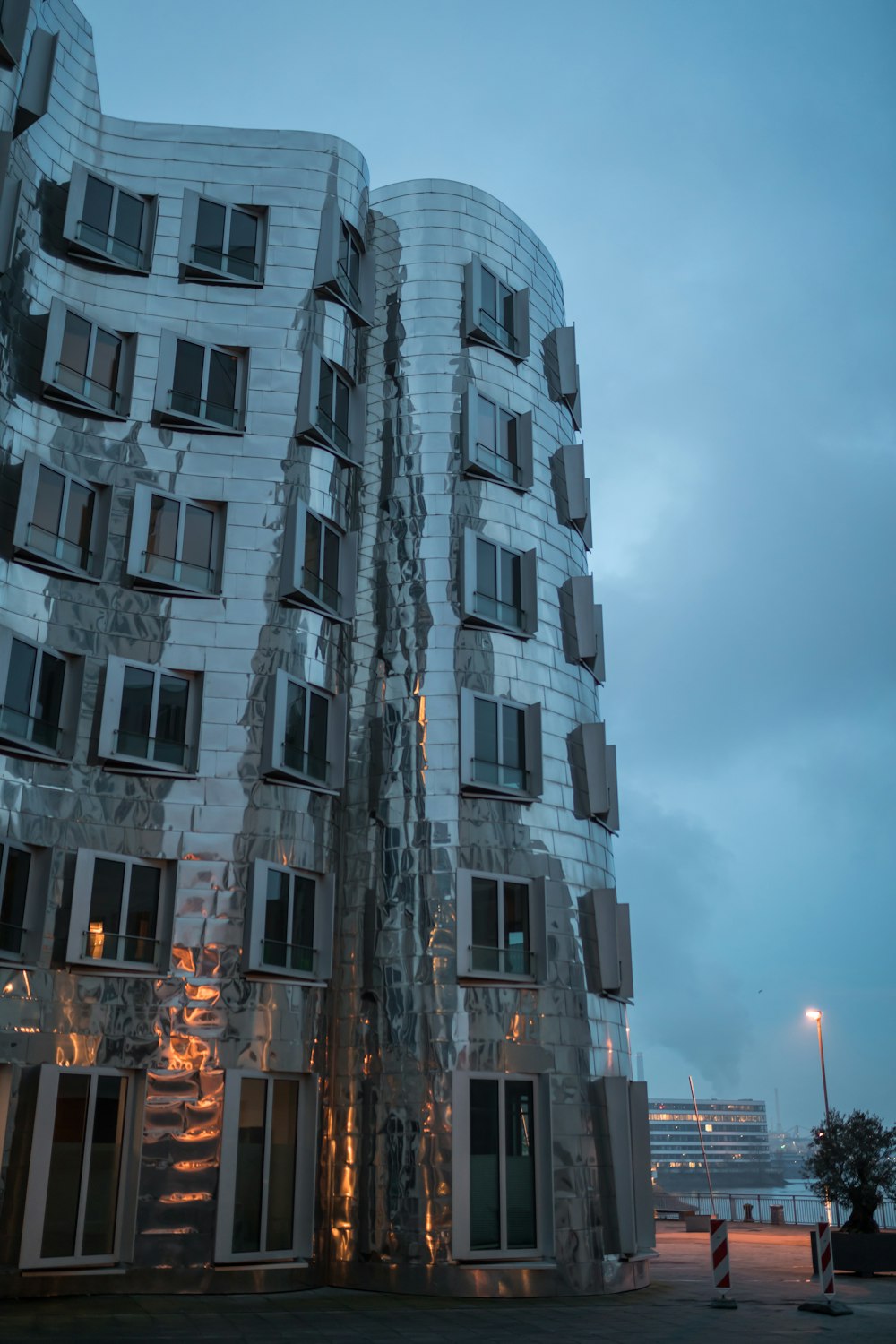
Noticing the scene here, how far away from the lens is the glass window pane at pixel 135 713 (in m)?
23.8

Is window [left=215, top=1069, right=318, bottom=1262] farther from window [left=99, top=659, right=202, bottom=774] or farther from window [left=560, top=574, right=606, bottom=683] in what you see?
window [left=560, top=574, right=606, bottom=683]

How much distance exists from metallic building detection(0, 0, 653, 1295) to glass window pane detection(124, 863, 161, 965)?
3.1 inches

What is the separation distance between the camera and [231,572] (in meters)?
25.8

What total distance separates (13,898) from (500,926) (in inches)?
387

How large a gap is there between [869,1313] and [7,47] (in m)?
29.4

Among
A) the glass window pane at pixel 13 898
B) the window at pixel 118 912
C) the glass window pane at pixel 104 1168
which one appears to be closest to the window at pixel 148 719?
the window at pixel 118 912

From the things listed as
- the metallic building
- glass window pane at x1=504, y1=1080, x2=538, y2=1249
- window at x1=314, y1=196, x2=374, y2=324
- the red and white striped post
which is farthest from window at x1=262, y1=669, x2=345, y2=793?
the red and white striped post

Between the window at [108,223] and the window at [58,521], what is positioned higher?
the window at [108,223]

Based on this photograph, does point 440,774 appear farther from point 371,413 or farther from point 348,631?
point 371,413

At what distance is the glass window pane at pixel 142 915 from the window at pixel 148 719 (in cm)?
205

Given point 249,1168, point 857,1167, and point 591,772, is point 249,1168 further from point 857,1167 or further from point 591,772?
point 857,1167

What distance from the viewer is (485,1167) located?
23.4 metres

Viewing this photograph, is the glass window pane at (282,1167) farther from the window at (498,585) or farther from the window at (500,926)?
the window at (498,585)

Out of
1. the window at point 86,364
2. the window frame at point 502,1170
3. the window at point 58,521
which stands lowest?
the window frame at point 502,1170
